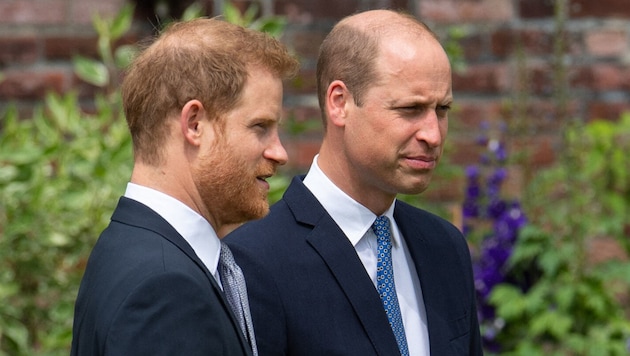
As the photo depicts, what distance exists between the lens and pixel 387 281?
9.00 ft

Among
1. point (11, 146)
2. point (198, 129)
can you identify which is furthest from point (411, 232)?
point (11, 146)

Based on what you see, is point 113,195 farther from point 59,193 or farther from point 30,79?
point 30,79

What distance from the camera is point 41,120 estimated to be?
411 centimetres

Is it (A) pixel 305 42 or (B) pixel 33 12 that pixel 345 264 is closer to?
(A) pixel 305 42

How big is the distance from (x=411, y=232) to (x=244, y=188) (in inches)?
33.8

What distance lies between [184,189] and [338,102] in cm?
78

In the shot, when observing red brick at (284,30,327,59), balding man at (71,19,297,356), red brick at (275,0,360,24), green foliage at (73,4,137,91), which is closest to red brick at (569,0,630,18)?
red brick at (275,0,360,24)

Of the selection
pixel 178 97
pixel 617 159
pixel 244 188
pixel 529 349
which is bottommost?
pixel 529 349

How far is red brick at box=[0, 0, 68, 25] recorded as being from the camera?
4445 mm

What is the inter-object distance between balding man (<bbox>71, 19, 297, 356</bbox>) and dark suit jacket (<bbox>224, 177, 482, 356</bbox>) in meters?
0.36

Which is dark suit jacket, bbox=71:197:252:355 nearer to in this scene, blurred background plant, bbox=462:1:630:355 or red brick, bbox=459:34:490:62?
blurred background plant, bbox=462:1:630:355

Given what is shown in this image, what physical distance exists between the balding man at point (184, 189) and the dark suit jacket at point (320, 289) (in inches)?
14.0

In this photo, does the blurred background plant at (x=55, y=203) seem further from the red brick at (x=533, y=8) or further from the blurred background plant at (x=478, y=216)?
the red brick at (x=533, y=8)

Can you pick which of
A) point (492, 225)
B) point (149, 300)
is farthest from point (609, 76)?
point (149, 300)
